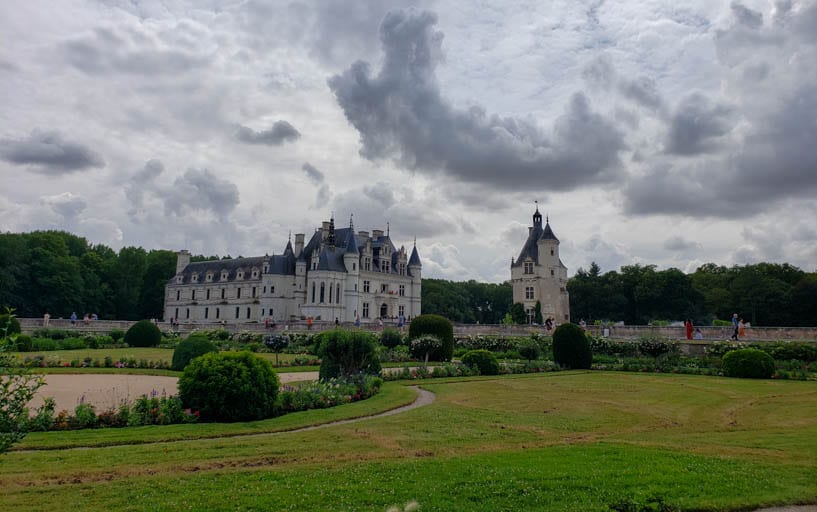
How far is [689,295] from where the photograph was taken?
7600 cm

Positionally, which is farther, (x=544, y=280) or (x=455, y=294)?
(x=455, y=294)

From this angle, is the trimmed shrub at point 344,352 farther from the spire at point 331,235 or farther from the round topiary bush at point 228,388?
the spire at point 331,235

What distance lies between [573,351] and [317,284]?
3921cm

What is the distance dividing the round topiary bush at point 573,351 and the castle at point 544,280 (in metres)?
37.7

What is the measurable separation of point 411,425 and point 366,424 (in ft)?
3.29

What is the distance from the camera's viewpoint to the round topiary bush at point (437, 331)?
99.7 ft

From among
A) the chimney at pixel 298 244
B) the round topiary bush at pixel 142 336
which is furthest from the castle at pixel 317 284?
the round topiary bush at pixel 142 336

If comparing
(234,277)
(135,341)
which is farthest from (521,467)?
(234,277)

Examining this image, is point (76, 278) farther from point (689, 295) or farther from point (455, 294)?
point (689, 295)

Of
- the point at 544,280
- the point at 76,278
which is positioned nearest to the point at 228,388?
the point at 544,280

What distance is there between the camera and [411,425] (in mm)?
12398

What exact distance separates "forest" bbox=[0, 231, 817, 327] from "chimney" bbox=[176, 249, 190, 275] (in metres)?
4.84

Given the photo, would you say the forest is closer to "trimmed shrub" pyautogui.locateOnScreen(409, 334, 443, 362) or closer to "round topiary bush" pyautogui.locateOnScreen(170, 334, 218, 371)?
"trimmed shrub" pyautogui.locateOnScreen(409, 334, 443, 362)

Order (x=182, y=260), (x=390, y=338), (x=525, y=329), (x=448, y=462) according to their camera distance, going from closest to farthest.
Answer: (x=448, y=462) < (x=390, y=338) < (x=525, y=329) < (x=182, y=260)
